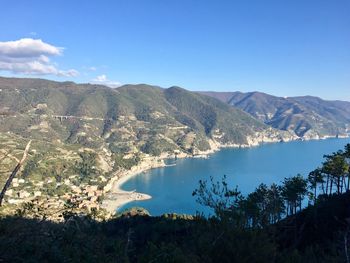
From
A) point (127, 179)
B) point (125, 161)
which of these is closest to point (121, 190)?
point (127, 179)

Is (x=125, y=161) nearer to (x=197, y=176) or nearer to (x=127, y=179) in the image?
(x=127, y=179)

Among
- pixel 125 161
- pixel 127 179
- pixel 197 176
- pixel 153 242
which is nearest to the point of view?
pixel 153 242

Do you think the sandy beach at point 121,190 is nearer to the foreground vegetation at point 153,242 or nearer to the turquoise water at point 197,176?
the turquoise water at point 197,176

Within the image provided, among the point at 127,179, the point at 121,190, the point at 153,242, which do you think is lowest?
the point at 121,190

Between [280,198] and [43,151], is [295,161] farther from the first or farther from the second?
[280,198]

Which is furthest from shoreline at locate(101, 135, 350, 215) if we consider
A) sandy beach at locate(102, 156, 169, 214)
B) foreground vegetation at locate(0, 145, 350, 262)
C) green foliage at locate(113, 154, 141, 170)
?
foreground vegetation at locate(0, 145, 350, 262)

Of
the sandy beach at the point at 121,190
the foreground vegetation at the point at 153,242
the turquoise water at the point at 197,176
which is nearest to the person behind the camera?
the foreground vegetation at the point at 153,242

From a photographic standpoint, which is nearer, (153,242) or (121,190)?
(153,242)

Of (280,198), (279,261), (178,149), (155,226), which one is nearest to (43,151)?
(178,149)

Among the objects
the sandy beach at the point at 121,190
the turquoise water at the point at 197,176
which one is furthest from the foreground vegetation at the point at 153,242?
the turquoise water at the point at 197,176
